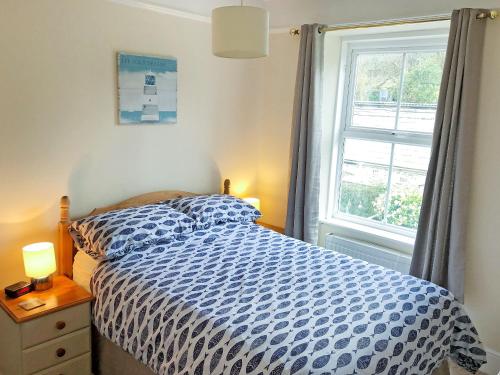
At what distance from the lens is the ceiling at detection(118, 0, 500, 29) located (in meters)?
2.60

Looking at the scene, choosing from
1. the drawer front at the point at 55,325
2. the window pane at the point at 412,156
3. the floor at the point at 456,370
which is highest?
the window pane at the point at 412,156

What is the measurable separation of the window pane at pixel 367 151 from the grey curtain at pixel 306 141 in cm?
34

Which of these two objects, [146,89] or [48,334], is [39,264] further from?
[146,89]

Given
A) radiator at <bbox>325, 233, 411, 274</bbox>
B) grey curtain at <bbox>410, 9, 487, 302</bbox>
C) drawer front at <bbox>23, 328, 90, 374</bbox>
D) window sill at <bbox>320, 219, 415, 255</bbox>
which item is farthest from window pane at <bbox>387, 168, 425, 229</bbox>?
drawer front at <bbox>23, 328, 90, 374</bbox>

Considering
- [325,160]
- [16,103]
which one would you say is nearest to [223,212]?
[325,160]

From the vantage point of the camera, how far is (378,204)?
3342 millimetres

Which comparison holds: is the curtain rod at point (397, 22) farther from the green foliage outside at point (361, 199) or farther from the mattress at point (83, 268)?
the mattress at point (83, 268)

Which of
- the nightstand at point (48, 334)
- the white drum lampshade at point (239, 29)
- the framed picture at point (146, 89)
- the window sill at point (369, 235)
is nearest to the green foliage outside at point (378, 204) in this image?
the window sill at point (369, 235)

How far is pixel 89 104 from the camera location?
8.75 feet

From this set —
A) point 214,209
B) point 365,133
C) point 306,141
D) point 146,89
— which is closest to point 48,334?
point 214,209

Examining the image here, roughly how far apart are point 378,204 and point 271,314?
69.2 inches

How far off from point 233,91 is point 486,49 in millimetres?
1776

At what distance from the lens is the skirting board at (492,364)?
8.43 ft

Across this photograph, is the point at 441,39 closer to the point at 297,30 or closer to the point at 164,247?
the point at 297,30
